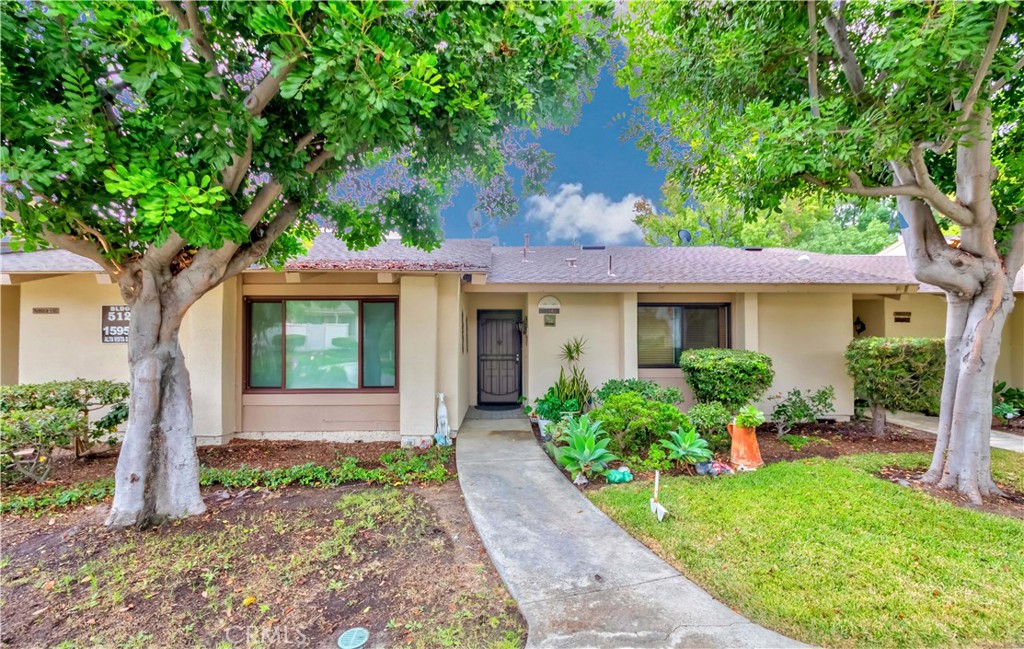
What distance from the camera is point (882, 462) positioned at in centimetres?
540

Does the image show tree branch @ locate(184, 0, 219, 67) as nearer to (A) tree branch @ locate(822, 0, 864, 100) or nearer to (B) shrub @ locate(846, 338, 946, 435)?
(A) tree branch @ locate(822, 0, 864, 100)

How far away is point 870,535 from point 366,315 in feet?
22.6

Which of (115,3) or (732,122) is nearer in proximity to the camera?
(115,3)

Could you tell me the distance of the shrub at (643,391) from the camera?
661cm

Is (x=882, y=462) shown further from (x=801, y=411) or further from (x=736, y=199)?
(x=736, y=199)

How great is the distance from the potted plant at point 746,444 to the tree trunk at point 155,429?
6.36m

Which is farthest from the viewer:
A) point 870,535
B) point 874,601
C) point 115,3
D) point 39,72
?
point 870,535

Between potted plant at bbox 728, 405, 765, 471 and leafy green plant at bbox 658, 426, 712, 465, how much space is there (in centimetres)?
53

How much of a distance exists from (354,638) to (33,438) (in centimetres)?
496

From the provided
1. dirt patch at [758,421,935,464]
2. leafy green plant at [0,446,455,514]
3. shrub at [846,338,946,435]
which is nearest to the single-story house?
dirt patch at [758,421,935,464]

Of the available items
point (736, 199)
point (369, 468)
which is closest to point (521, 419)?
point (369, 468)

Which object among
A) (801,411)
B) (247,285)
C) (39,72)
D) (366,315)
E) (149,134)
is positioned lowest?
(801,411)

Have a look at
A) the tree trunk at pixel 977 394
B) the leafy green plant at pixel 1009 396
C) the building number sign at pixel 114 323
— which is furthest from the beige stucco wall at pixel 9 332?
the leafy green plant at pixel 1009 396

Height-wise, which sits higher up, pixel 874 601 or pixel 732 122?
pixel 732 122
